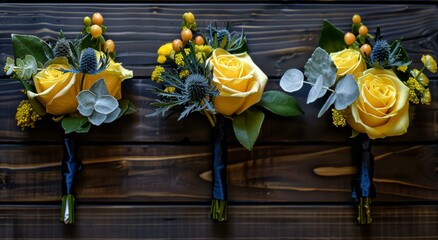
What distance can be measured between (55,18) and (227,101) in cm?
42

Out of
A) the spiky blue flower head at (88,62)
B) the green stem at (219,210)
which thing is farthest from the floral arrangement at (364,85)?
the spiky blue flower head at (88,62)

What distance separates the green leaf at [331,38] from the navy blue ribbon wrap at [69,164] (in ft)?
1.82

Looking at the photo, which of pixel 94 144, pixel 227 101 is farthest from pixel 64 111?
pixel 227 101

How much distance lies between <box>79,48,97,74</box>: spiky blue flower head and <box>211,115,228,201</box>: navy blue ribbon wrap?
27 centimetres

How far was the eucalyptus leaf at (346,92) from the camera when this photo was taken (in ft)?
2.96

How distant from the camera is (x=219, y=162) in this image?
3.19ft

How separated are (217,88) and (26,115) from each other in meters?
0.40

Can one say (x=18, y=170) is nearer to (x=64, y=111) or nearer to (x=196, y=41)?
(x=64, y=111)

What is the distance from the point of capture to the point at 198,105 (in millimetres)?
913

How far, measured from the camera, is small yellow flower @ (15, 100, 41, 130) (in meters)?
0.97

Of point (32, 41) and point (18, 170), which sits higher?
point (32, 41)

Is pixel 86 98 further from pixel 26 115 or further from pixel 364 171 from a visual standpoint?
pixel 364 171

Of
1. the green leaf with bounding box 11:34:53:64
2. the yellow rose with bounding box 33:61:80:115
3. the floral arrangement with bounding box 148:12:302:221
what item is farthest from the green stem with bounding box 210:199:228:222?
the green leaf with bounding box 11:34:53:64

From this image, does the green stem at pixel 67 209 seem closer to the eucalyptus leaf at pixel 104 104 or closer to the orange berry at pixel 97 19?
the eucalyptus leaf at pixel 104 104
